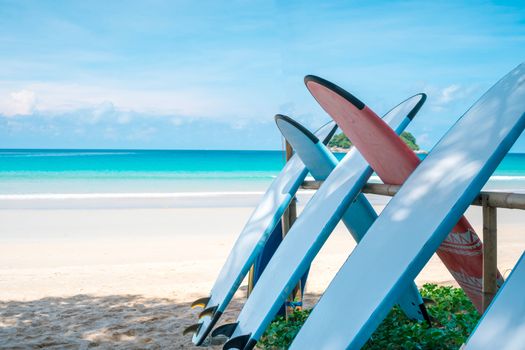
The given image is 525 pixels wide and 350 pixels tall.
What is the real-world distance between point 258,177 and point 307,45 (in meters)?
30.1

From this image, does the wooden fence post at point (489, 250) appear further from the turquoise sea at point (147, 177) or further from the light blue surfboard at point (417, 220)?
the turquoise sea at point (147, 177)

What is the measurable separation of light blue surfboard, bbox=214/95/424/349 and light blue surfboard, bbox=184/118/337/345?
0.44 m

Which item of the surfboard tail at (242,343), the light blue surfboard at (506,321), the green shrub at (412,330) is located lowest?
the light blue surfboard at (506,321)

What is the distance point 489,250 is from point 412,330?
1134 millimetres

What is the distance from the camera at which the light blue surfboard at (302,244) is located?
331 cm

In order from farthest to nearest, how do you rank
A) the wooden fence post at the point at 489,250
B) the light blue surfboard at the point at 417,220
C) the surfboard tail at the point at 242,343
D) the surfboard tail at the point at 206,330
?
the surfboard tail at the point at 206,330 → the surfboard tail at the point at 242,343 → the wooden fence post at the point at 489,250 → the light blue surfboard at the point at 417,220

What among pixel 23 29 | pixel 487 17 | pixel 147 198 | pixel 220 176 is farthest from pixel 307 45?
pixel 147 198

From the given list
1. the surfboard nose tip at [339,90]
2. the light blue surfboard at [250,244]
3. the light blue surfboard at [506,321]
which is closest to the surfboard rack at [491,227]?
the light blue surfboard at [506,321]

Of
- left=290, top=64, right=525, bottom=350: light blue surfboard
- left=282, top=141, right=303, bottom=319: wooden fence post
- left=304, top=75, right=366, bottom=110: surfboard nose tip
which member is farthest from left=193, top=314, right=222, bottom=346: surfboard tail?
left=304, top=75, right=366, bottom=110: surfboard nose tip

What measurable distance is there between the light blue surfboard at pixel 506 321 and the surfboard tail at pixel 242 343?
1534mm

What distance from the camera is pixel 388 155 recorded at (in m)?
3.06

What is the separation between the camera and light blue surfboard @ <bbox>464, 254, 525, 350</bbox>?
1.79m

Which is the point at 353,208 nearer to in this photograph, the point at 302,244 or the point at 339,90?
the point at 302,244

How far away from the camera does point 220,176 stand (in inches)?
1415
